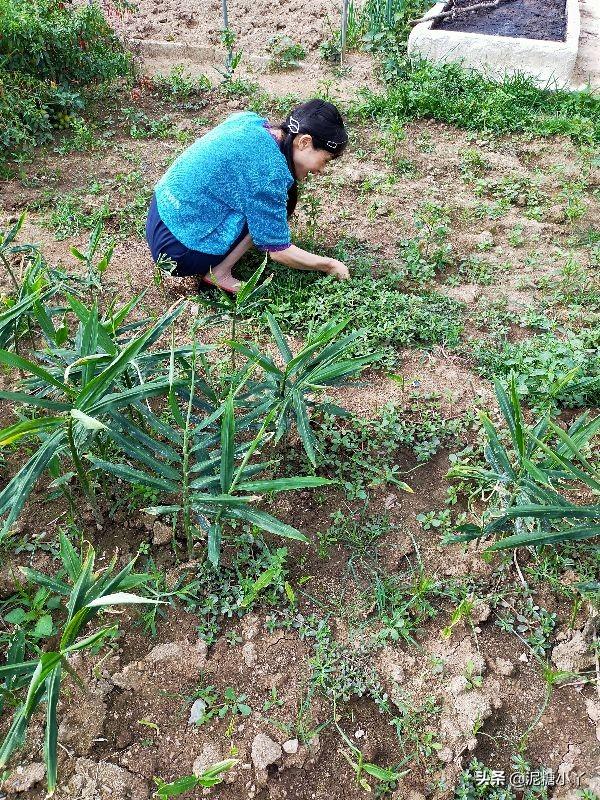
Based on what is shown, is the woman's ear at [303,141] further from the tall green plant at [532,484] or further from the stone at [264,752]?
the stone at [264,752]

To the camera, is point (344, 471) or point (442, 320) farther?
point (442, 320)

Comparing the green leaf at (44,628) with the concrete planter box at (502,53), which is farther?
the concrete planter box at (502,53)

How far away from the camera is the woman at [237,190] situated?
9.23 ft

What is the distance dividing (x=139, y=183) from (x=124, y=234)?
1.62 ft

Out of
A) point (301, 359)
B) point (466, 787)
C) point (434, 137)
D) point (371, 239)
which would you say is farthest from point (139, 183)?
point (466, 787)

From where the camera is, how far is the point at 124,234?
11.2 feet

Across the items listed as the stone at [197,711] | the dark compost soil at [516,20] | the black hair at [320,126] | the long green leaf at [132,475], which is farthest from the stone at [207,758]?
the dark compost soil at [516,20]

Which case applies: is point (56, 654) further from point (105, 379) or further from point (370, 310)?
point (370, 310)

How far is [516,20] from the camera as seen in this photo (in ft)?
17.7

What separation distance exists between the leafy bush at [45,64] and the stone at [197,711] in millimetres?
3281

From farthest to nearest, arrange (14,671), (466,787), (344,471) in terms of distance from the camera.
Answer: 1. (344,471)
2. (466,787)
3. (14,671)

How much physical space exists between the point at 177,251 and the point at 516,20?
159 inches

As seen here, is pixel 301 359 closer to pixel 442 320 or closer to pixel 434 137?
pixel 442 320

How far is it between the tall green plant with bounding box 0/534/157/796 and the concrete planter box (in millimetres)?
4352
